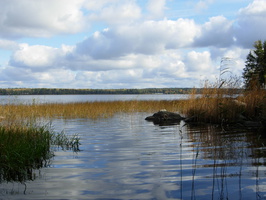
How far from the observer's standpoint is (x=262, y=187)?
5418mm

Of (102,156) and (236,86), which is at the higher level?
(236,86)

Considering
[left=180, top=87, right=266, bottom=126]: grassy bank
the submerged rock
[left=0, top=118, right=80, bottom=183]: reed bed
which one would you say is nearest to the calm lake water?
[left=0, top=118, right=80, bottom=183]: reed bed

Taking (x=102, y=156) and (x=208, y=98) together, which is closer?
(x=102, y=156)

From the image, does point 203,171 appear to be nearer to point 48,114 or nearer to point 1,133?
point 1,133

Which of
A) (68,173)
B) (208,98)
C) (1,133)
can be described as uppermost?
(208,98)

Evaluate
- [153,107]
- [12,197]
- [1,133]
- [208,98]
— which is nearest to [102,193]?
[12,197]

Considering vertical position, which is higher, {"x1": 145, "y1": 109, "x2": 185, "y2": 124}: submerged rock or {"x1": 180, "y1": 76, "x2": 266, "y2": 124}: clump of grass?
{"x1": 180, "y1": 76, "x2": 266, "y2": 124}: clump of grass

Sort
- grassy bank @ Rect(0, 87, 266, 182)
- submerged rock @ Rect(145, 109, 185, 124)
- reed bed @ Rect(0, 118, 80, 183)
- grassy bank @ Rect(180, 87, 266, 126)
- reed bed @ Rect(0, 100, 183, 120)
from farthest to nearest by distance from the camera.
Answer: reed bed @ Rect(0, 100, 183, 120) → submerged rock @ Rect(145, 109, 185, 124) → grassy bank @ Rect(180, 87, 266, 126) → grassy bank @ Rect(0, 87, 266, 182) → reed bed @ Rect(0, 118, 80, 183)

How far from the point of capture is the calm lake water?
5.17 metres

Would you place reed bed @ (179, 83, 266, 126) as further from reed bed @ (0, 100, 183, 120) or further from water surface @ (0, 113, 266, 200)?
reed bed @ (0, 100, 183, 120)

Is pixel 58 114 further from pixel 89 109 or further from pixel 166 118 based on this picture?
pixel 166 118

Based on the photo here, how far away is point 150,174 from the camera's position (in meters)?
6.41

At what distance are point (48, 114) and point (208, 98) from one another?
13.9 meters

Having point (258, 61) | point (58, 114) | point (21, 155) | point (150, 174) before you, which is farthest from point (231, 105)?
point (258, 61)
